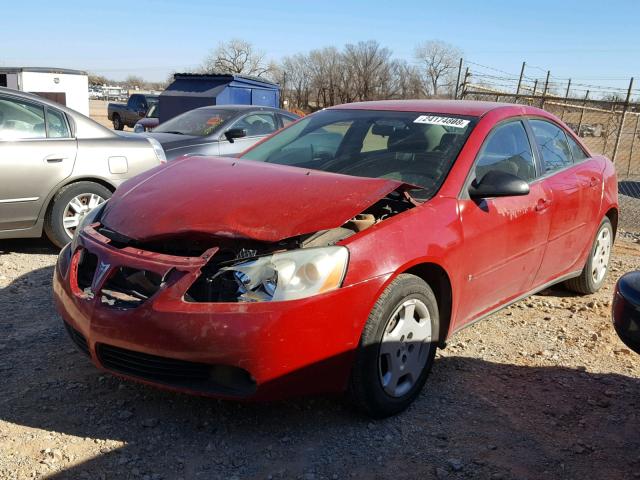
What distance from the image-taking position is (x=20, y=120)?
5574 mm

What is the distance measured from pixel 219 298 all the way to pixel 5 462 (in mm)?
1115

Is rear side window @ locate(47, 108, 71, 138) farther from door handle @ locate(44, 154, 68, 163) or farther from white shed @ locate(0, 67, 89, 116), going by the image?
white shed @ locate(0, 67, 89, 116)

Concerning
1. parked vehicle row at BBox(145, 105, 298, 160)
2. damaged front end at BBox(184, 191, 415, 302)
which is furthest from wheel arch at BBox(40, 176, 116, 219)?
damaged front end at BBox(184, 191, 415, 302)

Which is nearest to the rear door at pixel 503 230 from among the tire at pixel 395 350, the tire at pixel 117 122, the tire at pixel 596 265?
the tire at pixel 395 350

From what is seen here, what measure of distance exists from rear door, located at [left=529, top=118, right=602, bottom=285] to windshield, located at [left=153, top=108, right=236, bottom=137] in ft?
17.4

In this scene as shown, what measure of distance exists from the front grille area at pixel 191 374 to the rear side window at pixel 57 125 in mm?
3667

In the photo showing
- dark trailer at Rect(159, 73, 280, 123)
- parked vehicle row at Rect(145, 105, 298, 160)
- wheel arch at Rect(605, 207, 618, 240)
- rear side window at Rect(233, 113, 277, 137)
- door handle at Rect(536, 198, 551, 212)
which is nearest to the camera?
door handle at Rect(536, 198, 551, 212)

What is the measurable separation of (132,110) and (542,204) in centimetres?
2711

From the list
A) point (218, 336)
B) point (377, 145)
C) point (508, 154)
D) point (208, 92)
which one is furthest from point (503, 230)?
point (208, 92)

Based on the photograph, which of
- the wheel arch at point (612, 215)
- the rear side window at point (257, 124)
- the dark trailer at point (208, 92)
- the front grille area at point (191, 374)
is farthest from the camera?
the dark trailer at point (208, 92)

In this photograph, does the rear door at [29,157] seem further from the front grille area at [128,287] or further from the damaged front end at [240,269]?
the front grille area at [128,287]

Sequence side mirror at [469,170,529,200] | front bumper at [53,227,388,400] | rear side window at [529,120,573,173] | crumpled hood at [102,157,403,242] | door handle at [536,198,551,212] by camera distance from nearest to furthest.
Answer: front bumper at [53,227,388,400] → crumpled hood at [102,157,403,242] → side mirror at [469,170,529,200] → door handle at [536,198,551,212] → rear side window at [529,120,573,173]

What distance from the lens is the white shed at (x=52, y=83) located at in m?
19.7

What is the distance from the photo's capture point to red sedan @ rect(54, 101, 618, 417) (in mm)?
2639
